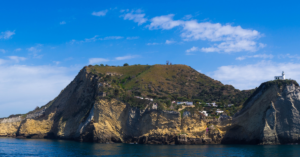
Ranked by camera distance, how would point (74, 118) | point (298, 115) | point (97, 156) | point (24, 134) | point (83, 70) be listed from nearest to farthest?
point (97, 156), point (298, 115), point (74, 118), point (24, 134), point (83, 70)

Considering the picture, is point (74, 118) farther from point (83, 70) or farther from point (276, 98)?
point (276, 98)

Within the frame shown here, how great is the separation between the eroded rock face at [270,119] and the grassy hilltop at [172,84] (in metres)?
17.1

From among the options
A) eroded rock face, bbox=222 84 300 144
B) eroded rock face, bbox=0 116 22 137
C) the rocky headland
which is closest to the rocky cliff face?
the rocky headland

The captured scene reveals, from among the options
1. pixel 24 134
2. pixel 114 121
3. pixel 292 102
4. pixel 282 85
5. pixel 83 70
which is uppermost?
pixel 83 70

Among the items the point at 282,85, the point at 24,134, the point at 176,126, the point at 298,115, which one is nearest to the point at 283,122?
the point at 298,115

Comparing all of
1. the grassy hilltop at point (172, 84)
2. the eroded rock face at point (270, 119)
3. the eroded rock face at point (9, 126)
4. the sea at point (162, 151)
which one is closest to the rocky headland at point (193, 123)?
the eroded rock face at point (270, 119)

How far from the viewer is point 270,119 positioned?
47.9 metres

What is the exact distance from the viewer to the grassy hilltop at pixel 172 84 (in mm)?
80475

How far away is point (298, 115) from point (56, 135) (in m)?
58.9

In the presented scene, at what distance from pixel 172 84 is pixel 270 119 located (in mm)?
47626

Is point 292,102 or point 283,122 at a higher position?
point 292,102

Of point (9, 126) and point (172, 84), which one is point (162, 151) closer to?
point (172, 84)

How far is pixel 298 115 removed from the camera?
4712 centimetres

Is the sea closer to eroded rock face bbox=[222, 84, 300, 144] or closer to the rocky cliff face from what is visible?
eroded rock face bbox=[222, 84, 300, 144]
